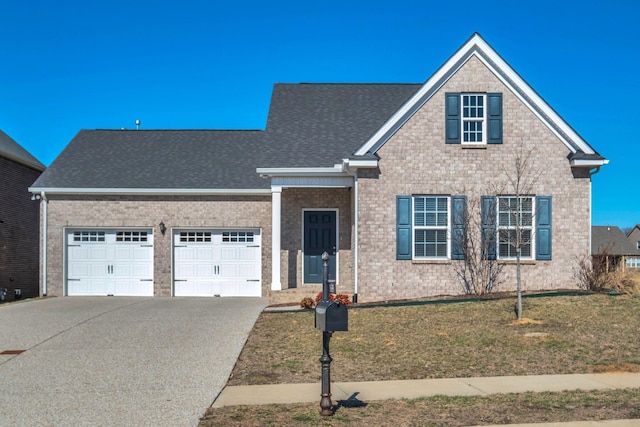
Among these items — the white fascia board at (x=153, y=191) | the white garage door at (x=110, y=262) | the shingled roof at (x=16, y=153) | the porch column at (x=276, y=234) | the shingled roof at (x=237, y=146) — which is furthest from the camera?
the shingled roof at (x=16, y=153)

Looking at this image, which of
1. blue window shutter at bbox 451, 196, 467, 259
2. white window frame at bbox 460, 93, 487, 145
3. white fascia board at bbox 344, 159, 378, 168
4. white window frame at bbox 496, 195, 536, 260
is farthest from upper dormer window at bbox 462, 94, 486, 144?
white fascia board at bbox 344, 159, 378, 168

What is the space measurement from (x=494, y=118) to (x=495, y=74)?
1122mm

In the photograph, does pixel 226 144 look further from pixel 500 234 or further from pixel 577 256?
pixel 577 256

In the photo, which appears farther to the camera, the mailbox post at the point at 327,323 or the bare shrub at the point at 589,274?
the bare shrub at the point at 589,274

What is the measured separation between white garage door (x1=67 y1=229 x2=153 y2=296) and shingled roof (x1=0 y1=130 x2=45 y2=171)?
194 inches

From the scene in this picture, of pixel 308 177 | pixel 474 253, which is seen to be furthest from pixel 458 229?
pixel 308 177

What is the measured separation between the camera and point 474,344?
457 inches

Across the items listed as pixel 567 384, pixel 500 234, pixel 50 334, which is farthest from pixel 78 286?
pixel 567 384

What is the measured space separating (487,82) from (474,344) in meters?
8.46

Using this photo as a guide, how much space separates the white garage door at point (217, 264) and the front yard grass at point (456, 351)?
6848 millimetres

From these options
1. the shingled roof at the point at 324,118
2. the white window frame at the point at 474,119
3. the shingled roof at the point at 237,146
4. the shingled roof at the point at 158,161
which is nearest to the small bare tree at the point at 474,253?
the white window frame at the point at 474,119

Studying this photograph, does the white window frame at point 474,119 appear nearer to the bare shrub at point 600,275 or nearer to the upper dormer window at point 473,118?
the upper dormer window at point 473,118

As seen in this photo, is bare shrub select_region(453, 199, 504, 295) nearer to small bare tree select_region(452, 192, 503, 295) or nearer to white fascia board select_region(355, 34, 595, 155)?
small bare tree select_region(452, 192, 503, 295)

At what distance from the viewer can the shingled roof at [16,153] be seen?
24844mm
